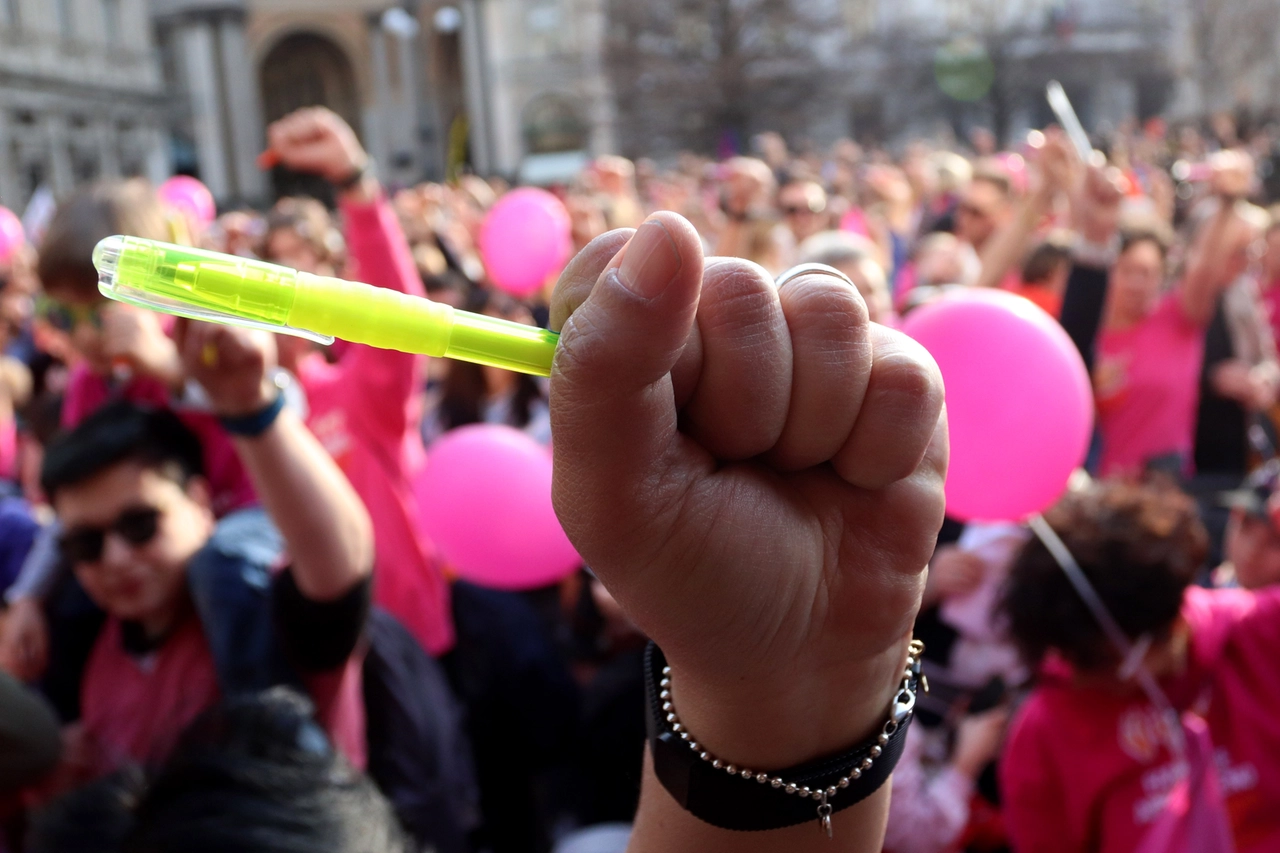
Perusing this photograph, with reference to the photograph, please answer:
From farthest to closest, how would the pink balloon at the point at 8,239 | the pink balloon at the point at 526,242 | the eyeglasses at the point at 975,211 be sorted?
the pink balloon at the point at 8,239, the pink balloon at the point at 526,242, the eyeglasses at the point at 975,211

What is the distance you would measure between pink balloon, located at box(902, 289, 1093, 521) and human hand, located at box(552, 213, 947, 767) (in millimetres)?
1285

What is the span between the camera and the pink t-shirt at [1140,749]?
5.87 feet

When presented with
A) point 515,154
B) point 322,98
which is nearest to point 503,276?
point 515,154

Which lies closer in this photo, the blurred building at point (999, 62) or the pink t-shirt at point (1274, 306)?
the pink t-shirt at point (1274, 306)

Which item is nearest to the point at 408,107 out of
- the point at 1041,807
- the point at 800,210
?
the point at 800,210

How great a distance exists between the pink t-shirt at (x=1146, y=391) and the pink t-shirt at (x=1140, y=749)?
1.80 metres

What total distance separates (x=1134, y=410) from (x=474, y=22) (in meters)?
41.0

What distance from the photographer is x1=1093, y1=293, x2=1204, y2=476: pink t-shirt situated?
12.1 feet

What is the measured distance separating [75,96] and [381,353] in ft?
114

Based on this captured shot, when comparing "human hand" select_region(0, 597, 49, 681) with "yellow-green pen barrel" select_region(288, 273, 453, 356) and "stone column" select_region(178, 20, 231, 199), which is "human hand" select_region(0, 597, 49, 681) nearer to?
"yellow-green pen barrel" select_region(288, 273, 453, 356)

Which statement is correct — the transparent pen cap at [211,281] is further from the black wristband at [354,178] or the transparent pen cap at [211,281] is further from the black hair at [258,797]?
the black wristband at [354,178]

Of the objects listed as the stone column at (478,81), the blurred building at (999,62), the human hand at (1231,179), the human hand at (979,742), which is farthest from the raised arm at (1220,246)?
the stone column at (478,81)

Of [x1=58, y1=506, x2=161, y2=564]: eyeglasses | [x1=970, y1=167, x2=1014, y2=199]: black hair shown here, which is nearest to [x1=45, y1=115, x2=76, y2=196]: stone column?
[x1=970, y1=167, x2=1014, y2=199]: black hair

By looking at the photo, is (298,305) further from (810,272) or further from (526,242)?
(526,242)
